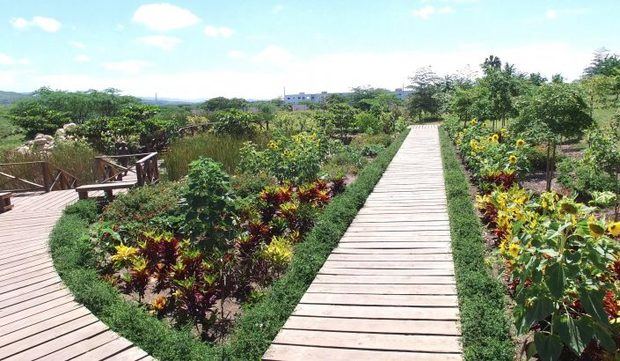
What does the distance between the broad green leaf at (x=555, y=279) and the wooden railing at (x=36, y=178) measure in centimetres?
930

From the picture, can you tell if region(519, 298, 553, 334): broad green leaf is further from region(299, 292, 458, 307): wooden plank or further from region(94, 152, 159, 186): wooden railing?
region(94, 152, 159, 186): wooden railing

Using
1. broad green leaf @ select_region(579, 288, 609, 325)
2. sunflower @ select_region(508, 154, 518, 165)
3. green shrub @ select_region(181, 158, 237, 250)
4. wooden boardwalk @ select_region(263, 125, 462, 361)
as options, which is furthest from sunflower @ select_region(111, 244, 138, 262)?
sunflower @ select_region(508, 154, 518, 165)

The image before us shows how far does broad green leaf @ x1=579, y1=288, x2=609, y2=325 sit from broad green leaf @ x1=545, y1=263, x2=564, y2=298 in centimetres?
17

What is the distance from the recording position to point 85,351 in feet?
9.53

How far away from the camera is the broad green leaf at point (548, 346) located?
2.27 metres

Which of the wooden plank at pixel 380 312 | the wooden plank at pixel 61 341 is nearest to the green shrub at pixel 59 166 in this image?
the wooden plank at pixel 61 341

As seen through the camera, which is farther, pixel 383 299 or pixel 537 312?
pixel 383 299

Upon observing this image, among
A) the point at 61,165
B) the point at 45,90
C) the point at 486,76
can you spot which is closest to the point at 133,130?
the point at 61,165

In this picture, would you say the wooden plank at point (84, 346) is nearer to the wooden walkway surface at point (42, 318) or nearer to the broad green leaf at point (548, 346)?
the wooden walkway surface at point (42, 318)

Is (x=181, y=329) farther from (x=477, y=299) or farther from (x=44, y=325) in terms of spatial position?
(x=477, y=299)

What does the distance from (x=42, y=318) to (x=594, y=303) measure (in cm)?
389

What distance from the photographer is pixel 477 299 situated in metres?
3.19

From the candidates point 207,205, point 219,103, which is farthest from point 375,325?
point 219,103

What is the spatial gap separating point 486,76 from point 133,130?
1140cm
